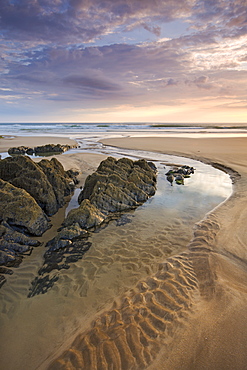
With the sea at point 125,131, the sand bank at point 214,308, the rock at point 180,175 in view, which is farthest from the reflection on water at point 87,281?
the sea at point 125,131

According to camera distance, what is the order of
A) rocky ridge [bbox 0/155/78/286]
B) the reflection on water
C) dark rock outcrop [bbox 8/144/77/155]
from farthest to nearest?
dark rock outcrop [bbox 8/144/77/155]
rocky ridge [bbox 0/155/78/286]
the reflection on water

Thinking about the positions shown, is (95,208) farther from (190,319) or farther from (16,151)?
(16,151)

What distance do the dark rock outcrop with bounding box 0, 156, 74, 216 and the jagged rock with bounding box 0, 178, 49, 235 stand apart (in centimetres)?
126

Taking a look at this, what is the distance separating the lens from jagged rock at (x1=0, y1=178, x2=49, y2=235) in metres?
6.98

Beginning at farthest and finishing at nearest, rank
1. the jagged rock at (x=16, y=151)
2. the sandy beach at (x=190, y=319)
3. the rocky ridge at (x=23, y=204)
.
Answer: the jagged rock at (x=16, y=151) < the rocky ridge at (x=23, y=204) < the sandy beach at (x=190, y=319)

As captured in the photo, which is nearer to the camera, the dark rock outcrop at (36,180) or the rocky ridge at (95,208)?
the rocky ridge at (95,208)

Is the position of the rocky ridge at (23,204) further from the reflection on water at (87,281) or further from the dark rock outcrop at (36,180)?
the reflection on water at (87,281)

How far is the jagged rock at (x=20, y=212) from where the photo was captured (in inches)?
275

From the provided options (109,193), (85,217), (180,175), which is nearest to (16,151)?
(180,175)

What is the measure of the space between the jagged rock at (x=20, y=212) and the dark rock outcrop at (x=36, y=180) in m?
1.26

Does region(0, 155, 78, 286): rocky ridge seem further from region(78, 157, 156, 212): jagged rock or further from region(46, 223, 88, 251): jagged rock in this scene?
region(78, 157, 156, 212): jagged rock

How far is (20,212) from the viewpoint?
712 cm

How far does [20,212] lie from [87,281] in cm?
353

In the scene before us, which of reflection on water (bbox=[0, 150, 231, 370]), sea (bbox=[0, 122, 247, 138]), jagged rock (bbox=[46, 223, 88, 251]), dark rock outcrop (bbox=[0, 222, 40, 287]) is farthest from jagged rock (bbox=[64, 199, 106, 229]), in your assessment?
sea (bbox=[0, 122, 247, 138])
